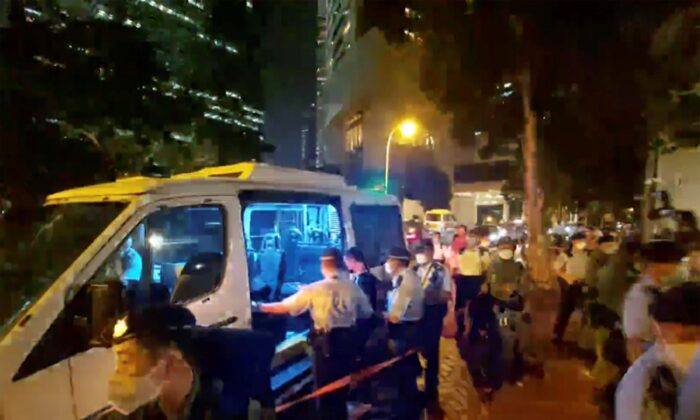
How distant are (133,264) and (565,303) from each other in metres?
6.93

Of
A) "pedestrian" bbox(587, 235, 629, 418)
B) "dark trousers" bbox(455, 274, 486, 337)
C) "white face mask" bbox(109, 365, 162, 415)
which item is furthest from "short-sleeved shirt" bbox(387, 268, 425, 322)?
"white face mask" bbox(109, 365, 162, 415)

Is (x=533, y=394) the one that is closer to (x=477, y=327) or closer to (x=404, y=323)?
(x=477, y=327)

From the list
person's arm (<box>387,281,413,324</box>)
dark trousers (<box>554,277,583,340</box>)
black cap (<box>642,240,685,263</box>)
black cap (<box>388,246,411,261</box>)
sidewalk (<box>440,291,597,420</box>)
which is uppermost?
black cap (<box>642,240,685,263</box>)

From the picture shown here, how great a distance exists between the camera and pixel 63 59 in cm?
839

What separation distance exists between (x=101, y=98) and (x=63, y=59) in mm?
714

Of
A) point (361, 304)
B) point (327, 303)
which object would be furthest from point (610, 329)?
point (327, 303)

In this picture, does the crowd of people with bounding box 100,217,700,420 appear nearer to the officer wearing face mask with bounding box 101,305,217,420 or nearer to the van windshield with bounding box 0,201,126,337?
the officer wearing face mask with bounding box 101,305,217,420

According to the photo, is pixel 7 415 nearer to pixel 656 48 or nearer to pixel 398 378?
pixel 398 378

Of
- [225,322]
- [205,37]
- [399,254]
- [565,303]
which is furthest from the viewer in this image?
[205,37]

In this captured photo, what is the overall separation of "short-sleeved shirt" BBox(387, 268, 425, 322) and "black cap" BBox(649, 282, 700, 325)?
10.6 feet

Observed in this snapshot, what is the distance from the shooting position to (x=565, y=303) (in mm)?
9805

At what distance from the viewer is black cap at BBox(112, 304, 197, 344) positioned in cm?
304

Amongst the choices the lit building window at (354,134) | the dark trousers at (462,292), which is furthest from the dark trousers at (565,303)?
the lit building window at (354,134)

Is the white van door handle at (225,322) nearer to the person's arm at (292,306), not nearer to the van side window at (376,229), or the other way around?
the person's arm at (292,306)
